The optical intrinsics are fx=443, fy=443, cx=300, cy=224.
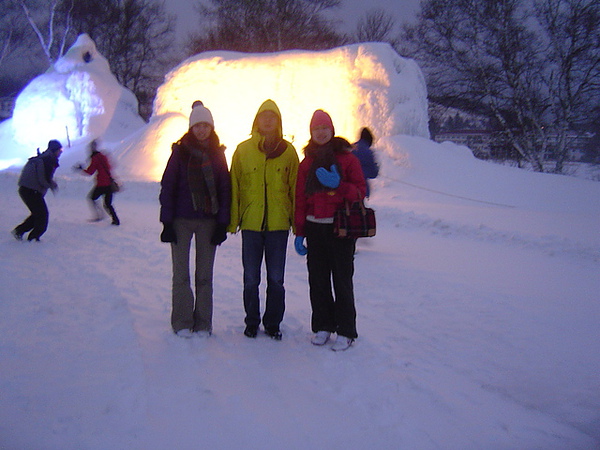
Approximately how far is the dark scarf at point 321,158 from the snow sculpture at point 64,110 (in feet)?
68.3

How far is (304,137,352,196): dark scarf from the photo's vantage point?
3180 millimetres

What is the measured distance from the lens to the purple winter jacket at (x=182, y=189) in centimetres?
324

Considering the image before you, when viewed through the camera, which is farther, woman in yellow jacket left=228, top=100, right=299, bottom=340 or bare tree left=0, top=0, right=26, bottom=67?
bare tree left=0, top=0, right=26, bottom=67

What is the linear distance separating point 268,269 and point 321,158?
942 mm

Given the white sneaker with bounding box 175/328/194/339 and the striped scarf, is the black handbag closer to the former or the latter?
the striped scarf

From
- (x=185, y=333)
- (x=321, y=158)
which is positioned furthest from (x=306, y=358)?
(x=321, y=158)

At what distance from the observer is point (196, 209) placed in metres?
3.20

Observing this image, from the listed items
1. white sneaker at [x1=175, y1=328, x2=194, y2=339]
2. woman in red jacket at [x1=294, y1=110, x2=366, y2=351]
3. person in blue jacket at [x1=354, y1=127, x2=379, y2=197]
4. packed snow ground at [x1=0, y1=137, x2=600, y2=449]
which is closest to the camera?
packed snow ground at [x1=0, y1=137, x2=600, y2=449]

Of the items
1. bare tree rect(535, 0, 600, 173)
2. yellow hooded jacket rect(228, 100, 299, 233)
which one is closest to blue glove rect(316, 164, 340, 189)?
yellow hooded jacket rect(228, 100, 299, 233)

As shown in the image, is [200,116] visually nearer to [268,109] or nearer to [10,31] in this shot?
[268,109]

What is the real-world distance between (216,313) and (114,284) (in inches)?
52.2

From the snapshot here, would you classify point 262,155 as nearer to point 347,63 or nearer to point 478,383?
point 478,383

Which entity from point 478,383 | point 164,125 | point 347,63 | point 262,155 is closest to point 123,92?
point 164,125

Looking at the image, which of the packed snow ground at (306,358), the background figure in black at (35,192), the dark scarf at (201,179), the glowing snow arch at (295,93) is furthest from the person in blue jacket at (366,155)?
the glowing snow arch at (295,93)
